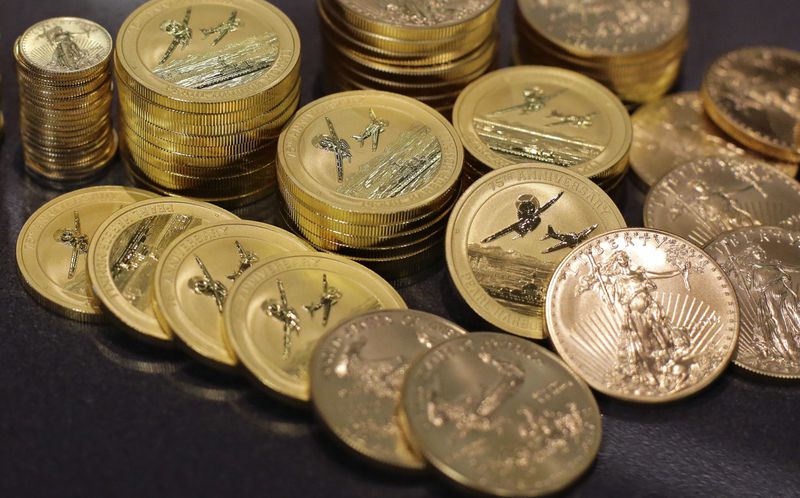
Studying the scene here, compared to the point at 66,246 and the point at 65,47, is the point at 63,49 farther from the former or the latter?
the point at 66,246

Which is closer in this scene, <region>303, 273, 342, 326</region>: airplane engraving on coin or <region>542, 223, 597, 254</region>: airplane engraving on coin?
<region>303, 273, 342, 326</region>: airplane engraving on coin

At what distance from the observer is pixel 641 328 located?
2914mm

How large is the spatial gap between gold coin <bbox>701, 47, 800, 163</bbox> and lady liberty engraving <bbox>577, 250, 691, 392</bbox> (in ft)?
2.64

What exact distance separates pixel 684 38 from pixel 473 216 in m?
1.24

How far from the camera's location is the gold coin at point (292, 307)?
2734 millimetres

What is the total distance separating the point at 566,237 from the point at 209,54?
3.79 feet

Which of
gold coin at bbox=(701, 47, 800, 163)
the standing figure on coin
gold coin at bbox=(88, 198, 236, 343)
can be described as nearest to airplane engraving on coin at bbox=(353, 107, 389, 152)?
gold coin at bbox=(88, 198, 236, 343)

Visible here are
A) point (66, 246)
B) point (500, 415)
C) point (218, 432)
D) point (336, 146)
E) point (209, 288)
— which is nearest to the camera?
point (500, 415)

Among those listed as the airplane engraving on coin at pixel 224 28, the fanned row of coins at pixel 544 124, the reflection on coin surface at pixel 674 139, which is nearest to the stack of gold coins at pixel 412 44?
the fanned row of coins at pixel 544 124

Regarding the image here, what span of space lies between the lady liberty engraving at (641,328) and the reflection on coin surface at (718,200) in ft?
1.09

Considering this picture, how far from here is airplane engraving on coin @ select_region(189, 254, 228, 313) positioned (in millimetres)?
2867

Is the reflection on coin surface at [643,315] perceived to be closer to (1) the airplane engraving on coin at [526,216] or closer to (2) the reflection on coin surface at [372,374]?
(1) the airplane engraving on coin at [526,216]

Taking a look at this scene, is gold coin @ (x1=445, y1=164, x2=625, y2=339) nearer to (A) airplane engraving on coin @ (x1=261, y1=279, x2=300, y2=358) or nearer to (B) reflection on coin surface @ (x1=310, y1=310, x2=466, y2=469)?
(B) reflection on coin surface @ (x1=310, y1=310, x2=466, y2=469)

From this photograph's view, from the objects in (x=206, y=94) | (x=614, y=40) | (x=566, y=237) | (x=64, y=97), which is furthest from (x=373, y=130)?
(x=614, y=40)
